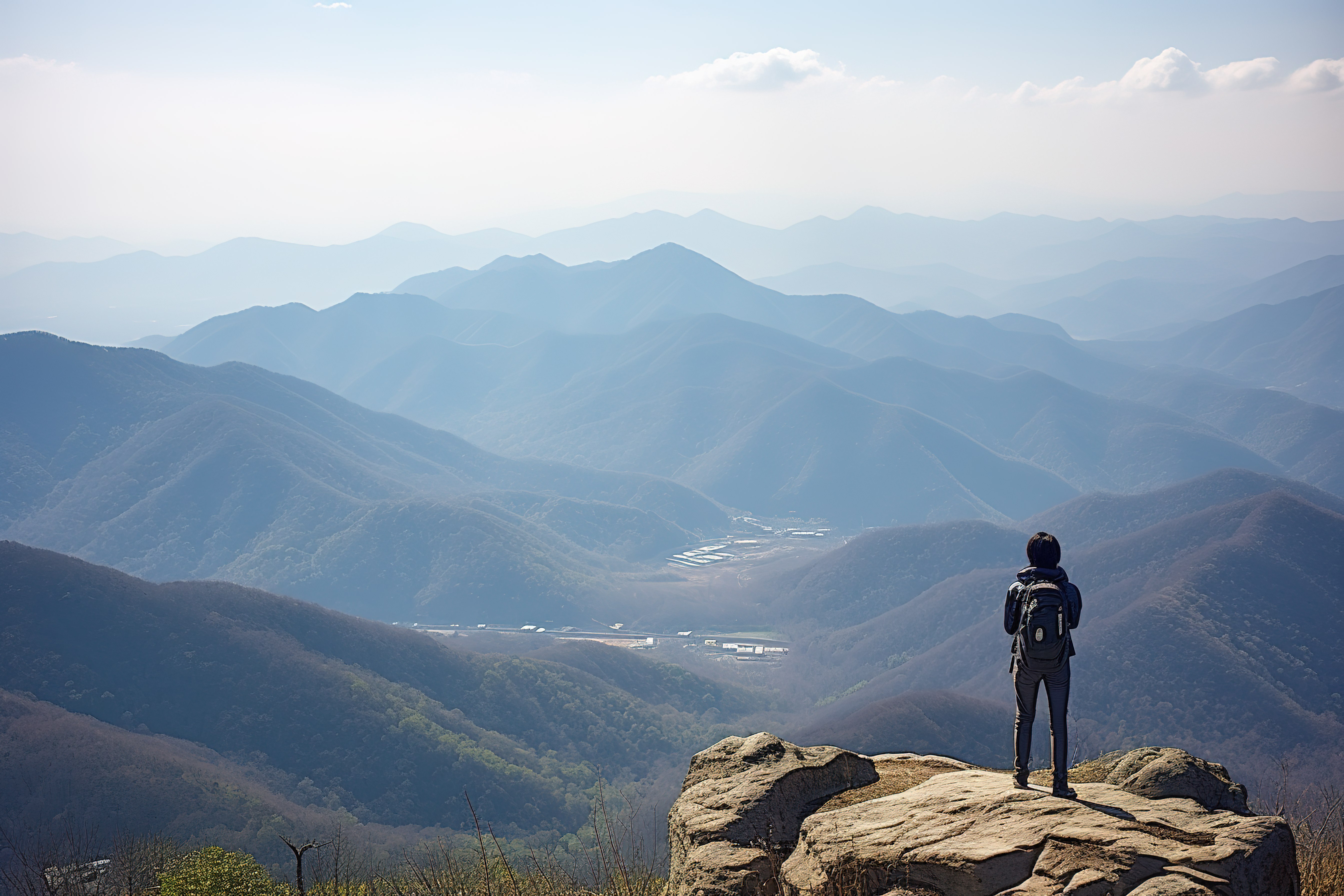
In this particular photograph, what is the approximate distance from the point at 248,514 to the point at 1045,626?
187116 millimetres

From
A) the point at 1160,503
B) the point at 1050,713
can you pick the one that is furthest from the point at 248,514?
the point at 1050,713

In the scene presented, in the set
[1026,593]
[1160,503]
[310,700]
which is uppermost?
[1026,593]

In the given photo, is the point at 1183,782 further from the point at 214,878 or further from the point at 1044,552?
the point at 214,878

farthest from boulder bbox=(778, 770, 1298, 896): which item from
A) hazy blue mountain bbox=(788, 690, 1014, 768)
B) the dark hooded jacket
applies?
hazy blue mountain bbox=(788, 690, 1014, 768)

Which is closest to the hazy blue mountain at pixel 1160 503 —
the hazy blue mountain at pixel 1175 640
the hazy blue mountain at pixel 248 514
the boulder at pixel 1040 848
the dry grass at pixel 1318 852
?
the hazy blue mountain at pixel 1175 640

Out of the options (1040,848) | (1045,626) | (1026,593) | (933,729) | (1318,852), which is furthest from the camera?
(933,729)

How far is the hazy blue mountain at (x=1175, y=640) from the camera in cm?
7444

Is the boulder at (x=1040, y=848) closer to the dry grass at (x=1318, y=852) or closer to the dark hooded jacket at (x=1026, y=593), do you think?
the dry grass at (x=1318, y=852)

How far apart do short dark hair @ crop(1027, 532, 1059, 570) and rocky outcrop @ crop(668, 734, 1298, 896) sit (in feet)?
9.22

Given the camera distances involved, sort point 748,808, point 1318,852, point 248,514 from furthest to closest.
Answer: point 248,514
point 1318,852
point 748,808

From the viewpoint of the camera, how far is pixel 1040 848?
29.3ft

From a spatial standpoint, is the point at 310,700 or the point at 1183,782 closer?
the point at 1183,782

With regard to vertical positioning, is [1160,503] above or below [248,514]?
above

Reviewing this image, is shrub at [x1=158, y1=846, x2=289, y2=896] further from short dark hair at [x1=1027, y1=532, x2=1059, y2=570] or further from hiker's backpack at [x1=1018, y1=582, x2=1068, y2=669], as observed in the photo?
short dark hair at [x1=1027, y1=532, x2=1059, y2=570]
